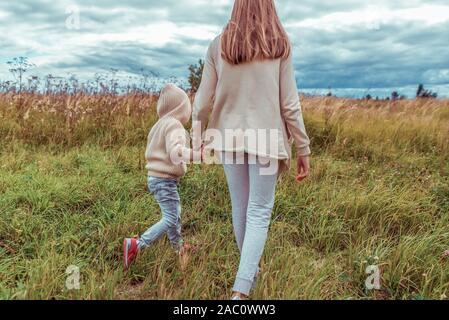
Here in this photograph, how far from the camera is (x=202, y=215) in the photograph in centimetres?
405

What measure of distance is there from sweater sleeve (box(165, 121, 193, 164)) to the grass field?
2.29ft

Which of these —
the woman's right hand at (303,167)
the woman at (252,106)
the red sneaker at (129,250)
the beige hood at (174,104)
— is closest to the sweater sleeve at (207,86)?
the woman at (252,106)

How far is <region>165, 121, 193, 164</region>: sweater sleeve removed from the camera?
2.88 m

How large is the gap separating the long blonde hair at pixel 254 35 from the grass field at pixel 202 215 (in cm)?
132

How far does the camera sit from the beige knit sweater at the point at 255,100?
8.20ft

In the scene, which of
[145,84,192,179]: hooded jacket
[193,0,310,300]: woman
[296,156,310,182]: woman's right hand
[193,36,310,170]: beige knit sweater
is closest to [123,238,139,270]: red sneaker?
[145,84,192,179]: hooded jacket

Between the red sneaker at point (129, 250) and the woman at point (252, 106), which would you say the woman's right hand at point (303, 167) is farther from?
the red sneaker at point (129, 250)

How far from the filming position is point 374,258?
3.16 meters

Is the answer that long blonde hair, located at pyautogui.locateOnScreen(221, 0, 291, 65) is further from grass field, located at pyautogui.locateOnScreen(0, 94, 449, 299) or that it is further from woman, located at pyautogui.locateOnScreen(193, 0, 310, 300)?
grass field, located at pyautogui.locateOnScreen(0, 94, 449, 299)

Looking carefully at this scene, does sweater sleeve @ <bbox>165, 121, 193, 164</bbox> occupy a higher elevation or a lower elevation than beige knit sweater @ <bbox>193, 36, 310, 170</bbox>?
lower

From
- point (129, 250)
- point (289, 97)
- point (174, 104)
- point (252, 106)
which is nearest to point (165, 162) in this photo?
point (174, 104)

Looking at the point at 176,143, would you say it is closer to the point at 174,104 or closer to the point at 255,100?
the point at 174,104

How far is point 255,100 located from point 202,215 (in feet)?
5.77
